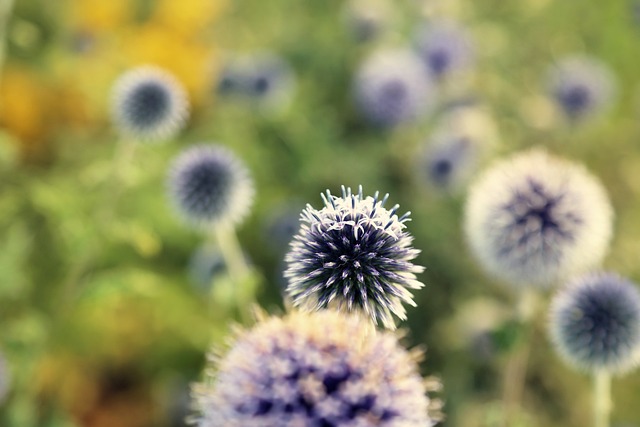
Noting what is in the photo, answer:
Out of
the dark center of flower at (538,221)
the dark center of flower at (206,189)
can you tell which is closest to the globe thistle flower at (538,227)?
the dark center of flower at (538,221)

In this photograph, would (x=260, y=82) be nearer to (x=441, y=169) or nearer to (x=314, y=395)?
(x=441, y=169)

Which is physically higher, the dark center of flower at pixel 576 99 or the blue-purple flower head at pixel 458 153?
the dark center of flower at pixel 576 99

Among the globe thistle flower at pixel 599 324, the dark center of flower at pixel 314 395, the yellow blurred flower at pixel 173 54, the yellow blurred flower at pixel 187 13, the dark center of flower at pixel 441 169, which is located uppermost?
the yellow blurred flower at pixel 187 13

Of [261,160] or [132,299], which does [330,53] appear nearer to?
[261,160]

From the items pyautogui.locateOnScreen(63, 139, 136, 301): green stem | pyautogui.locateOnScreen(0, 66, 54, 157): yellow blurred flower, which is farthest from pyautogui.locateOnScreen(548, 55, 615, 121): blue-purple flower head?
pyautogui.locateOnScreen(0, 66, 54, 157): yellow blurred flower

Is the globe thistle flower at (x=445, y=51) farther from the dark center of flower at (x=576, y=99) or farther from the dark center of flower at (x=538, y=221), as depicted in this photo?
Result: the dark center of flower at (x=538, y=221)

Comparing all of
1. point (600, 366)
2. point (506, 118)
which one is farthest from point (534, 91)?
point (600, 366)
